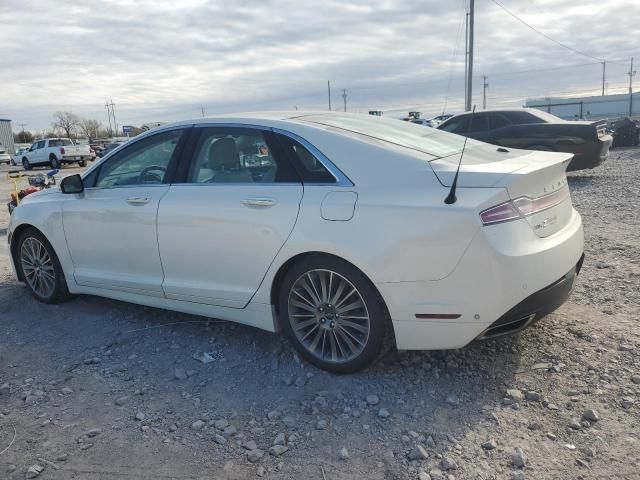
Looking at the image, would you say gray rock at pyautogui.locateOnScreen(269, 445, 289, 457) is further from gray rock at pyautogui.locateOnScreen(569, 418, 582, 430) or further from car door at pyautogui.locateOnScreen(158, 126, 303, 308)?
gray rock at pyautogui.locateOnScreen(569, 418, 582, 430)

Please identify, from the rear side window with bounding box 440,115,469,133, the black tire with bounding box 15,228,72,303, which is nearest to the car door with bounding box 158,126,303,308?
the black tire with bounding box 15,228,72,303

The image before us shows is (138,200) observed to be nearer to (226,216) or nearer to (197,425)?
(226,216)

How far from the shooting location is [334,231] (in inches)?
123

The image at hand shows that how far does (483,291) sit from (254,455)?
56.6 inches

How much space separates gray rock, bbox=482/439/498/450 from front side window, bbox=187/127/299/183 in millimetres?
1837

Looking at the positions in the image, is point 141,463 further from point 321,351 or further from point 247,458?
point 321,351

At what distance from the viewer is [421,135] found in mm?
3859

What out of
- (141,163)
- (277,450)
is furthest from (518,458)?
(141,163)

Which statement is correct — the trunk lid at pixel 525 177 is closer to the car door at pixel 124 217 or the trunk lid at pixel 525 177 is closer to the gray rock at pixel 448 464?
the gray rock at pixel 448 464

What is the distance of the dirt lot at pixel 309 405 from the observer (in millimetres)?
2586

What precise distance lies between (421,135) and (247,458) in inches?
95.6

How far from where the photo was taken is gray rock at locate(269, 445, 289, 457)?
268 centimetres

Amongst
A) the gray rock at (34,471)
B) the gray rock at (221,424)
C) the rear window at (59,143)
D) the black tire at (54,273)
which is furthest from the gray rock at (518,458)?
the rear window at (59,143)

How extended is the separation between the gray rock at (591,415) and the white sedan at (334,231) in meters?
0.54
